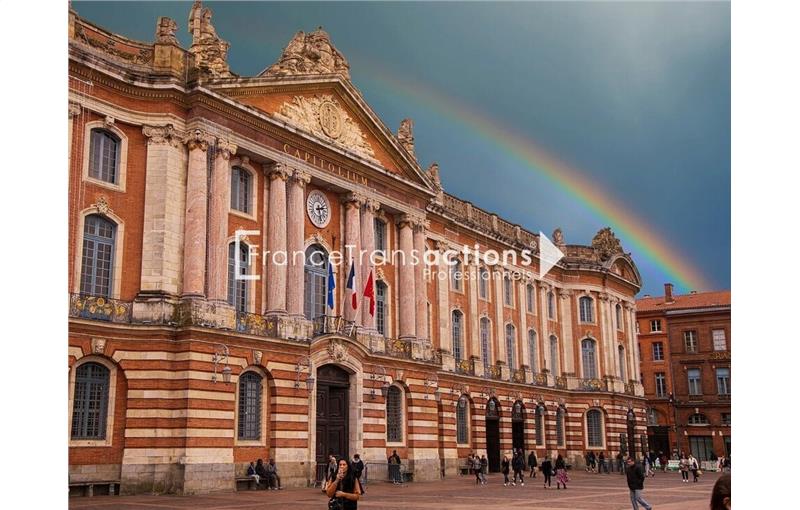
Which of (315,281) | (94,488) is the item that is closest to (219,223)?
(315,281)

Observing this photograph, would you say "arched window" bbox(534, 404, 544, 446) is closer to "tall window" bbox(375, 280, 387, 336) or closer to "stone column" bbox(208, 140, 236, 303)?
"tall window" bbox(375, 280, 387, 336)

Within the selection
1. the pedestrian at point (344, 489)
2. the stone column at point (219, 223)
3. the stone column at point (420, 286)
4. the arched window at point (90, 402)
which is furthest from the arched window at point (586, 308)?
the pedestrian at point (344, 489)

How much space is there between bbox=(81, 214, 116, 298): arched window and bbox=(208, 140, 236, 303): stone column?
3.20 m

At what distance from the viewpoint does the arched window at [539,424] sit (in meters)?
50.3

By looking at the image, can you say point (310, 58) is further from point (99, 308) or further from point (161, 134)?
point (99, 308)

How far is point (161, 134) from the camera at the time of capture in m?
27.7

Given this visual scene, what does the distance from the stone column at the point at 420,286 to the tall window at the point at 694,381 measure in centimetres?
4032

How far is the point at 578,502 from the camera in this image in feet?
77.6

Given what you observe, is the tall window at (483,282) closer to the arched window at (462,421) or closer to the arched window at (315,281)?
the arched window at (462,421)

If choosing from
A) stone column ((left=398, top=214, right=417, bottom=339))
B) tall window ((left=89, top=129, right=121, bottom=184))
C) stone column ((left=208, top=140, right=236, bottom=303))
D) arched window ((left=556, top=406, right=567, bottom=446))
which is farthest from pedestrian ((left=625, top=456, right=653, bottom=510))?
arched window ((left=556, top=406, right=567, bottom=446))

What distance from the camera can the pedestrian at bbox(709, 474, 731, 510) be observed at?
729 cm

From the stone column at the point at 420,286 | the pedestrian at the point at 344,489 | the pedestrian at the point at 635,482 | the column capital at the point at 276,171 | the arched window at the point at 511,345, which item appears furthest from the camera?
the arched window at the point at 511,345

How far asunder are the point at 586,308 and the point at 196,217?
35201 mm

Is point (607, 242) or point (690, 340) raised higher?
point (607, 242)
